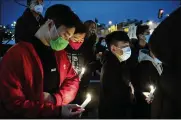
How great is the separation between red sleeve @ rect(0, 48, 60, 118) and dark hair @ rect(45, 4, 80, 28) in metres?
0.43

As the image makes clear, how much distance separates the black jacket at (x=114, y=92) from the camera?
2922 millimetres

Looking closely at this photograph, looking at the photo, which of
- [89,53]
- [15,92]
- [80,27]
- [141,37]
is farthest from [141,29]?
[15,92]

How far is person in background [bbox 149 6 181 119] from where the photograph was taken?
1.81 metres

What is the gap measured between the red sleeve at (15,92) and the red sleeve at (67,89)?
0.86 feet

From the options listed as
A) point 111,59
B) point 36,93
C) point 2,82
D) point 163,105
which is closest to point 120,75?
point 111,59

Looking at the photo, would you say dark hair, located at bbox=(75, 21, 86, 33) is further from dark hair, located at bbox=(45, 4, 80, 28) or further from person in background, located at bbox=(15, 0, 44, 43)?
person in background, located at bbox=(15, 0, 44, 43)

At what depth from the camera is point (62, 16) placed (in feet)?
6.84

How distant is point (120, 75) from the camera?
2.99m

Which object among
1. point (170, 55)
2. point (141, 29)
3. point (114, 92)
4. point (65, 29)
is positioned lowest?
point (114, 92)

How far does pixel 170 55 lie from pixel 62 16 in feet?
2.77

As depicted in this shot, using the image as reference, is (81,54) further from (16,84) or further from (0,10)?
(16,84)

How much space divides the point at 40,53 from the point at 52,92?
320mm

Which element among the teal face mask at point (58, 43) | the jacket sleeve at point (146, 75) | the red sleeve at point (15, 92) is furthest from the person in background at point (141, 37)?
the red sleeve at point (15, 92)

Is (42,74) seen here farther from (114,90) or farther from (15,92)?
(114,90)
